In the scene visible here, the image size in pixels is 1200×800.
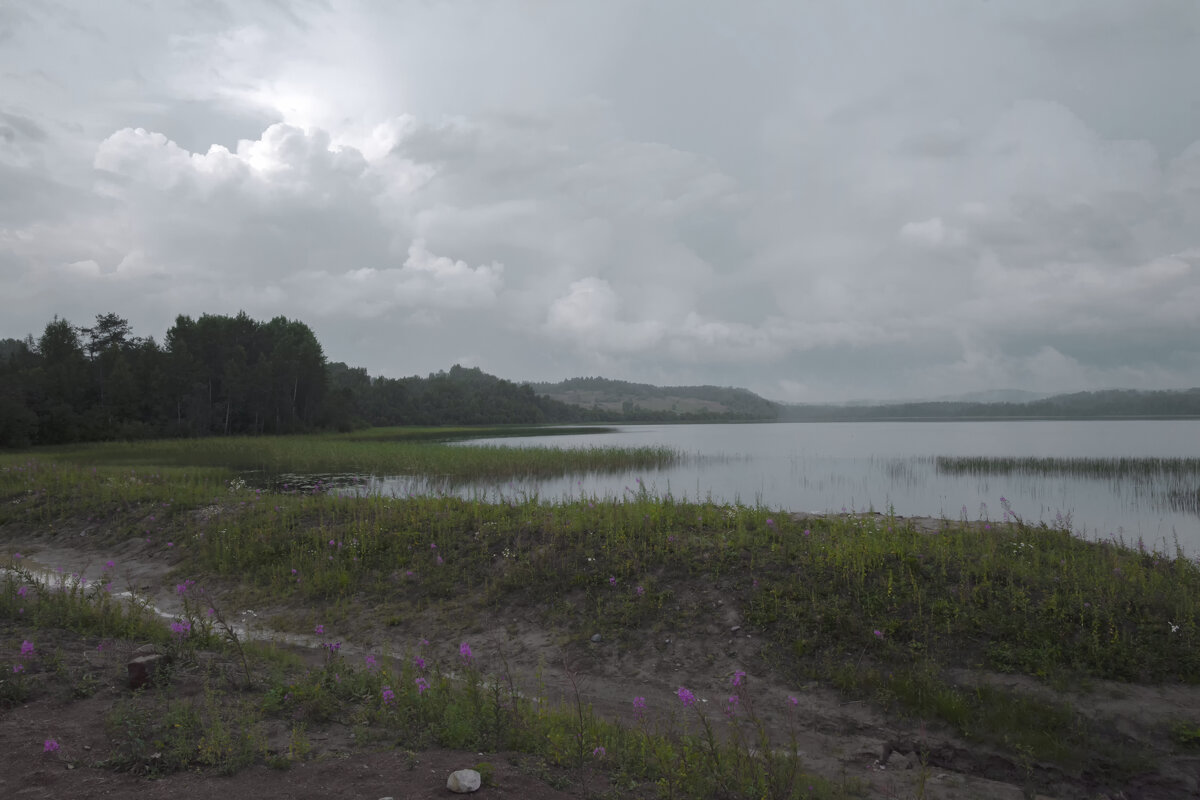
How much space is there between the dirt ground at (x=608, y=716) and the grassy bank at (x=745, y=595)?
0.53 ft

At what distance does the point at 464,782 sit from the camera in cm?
360

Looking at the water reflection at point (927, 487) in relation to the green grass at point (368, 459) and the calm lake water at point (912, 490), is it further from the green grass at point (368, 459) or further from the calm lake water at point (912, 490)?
the green grass at point (368, 459)

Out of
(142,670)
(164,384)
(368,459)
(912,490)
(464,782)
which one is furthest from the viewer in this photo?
(164,384)

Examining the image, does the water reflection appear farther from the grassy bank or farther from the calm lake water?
the grassy bank

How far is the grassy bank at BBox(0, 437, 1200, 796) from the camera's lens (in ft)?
16.8

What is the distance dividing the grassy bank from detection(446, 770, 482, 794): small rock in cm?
68

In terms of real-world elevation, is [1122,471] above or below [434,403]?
below

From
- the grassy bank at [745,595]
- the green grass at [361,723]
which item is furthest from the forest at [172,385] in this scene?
the green grass at [361,723]

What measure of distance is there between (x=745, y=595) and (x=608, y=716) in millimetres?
2627

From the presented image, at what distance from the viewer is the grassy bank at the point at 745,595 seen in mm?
5113

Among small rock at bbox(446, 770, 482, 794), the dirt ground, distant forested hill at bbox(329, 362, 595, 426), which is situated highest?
distant forested hill at bbox(329, 362, 595, 426)

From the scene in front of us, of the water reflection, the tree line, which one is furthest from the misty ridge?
the water reflection

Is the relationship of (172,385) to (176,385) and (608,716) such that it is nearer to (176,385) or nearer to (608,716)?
(176,385)

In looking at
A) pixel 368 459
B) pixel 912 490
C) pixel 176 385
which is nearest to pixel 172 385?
pixel 176 385
